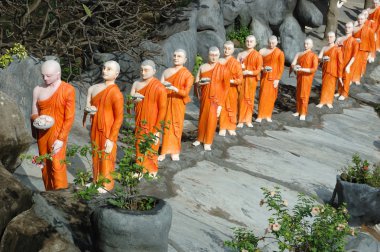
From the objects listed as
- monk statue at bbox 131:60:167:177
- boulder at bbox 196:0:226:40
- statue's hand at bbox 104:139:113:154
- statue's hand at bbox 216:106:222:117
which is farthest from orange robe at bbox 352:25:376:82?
statue's hand at bbox 104:139:113:154

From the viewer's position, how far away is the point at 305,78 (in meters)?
12.3

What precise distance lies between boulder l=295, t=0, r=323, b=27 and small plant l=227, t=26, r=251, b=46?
2136 mm

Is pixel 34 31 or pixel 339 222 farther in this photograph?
pixel 34 31

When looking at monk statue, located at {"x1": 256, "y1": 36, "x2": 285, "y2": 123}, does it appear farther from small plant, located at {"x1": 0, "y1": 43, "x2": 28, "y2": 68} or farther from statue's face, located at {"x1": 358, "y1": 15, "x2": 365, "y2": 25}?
small plant, located at {"x1": 0, "y1": 43, "x2": 28, "y2": 68}

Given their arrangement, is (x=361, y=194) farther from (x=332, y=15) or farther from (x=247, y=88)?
(x=332, y=15)

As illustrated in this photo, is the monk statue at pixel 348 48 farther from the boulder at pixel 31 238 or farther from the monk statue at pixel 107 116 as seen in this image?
the boulder at pixel 31 238

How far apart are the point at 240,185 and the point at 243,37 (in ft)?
27.7

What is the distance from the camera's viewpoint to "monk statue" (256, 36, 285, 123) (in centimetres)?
1156

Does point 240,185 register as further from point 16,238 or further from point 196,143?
point 16,238

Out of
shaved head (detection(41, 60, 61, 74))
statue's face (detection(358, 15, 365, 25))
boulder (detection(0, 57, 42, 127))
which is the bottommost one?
boulder (detection(0, 57, 42, 127))

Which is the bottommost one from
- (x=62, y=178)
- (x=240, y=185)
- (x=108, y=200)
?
(x=240, y=185)

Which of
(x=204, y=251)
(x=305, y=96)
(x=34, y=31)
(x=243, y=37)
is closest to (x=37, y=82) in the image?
(x=204, y=251)

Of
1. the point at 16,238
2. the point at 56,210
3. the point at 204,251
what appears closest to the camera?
the point at 16,238

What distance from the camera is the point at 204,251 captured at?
228 inches
